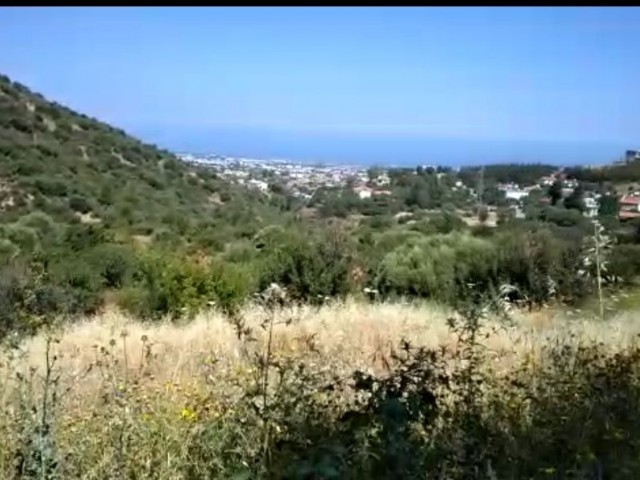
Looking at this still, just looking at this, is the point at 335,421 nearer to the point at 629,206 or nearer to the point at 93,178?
the point at 629,206

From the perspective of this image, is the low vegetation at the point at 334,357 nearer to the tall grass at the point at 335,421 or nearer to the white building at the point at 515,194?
the tall grass at the point at 335,421

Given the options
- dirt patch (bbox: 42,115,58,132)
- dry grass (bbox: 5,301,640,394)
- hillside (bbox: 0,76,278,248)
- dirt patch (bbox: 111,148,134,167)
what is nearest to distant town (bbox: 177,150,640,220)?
hillside (bbox: 0,76,278,248)

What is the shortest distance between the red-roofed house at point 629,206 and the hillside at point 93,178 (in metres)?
13.7

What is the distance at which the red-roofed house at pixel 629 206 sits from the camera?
10.6 m

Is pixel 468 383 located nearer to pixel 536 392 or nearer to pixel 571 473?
pixel 536 392

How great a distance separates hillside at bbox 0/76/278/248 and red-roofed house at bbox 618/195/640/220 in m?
13.7

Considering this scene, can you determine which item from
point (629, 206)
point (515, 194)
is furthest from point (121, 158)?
point (629, 206)

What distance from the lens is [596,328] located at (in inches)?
226

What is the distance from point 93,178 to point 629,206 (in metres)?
22.2

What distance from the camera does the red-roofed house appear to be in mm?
10555

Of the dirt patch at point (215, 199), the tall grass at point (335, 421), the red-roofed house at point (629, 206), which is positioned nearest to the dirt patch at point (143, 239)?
the dirt patch at point (215, 199)

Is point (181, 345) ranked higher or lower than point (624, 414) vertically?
lower

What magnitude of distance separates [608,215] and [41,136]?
25780mm

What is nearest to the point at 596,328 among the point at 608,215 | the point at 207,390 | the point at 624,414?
the point at 624,414
